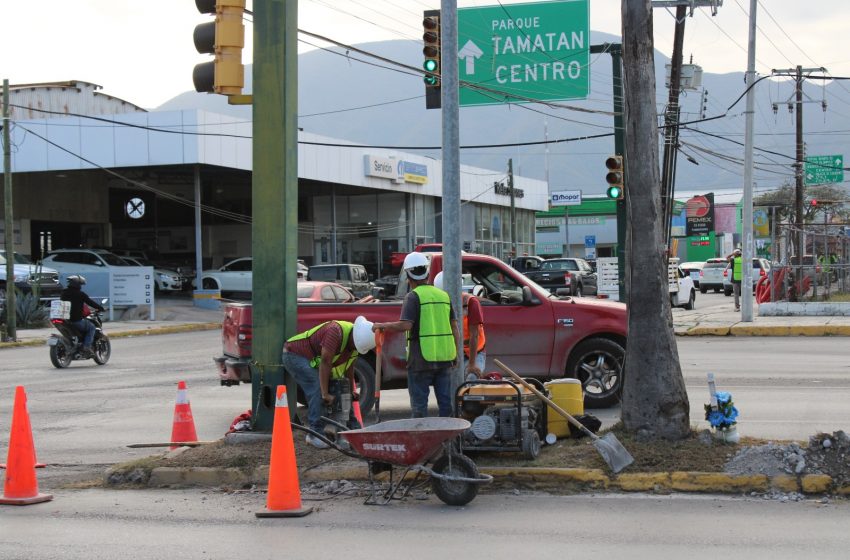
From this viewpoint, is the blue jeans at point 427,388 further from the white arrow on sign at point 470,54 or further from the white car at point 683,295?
the white car at point 683,295

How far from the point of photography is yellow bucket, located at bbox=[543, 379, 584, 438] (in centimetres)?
892

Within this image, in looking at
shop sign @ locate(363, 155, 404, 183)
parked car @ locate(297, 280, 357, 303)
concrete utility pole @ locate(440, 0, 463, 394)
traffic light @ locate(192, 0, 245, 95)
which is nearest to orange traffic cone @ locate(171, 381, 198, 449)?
concrete utility pole @ locate(440, 0, 463, 394)

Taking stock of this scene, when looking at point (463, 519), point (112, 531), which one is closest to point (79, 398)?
point (112, 531)

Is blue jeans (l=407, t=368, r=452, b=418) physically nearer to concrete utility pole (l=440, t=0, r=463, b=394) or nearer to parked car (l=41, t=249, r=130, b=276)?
concrete utility pole (l=440, t=0, r=463, b=394)

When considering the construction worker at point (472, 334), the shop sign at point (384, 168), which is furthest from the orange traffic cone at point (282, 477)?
the shop sign at point (384, 168)

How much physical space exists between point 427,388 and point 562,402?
1.36 metres

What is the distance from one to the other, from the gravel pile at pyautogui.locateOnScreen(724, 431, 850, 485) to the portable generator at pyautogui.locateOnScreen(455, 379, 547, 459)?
165cm

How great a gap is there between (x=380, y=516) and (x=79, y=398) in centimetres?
862

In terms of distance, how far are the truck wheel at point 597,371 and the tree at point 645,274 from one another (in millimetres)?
3166

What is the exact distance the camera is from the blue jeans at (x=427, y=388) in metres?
8.44

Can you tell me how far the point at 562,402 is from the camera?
8.99 metres

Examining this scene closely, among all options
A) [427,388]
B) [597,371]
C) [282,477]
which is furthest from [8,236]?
[282,477]

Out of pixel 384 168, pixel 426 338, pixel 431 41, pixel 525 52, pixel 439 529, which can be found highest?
pixel 525 52

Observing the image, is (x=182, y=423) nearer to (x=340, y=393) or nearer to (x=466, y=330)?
(x=340, y=393)
